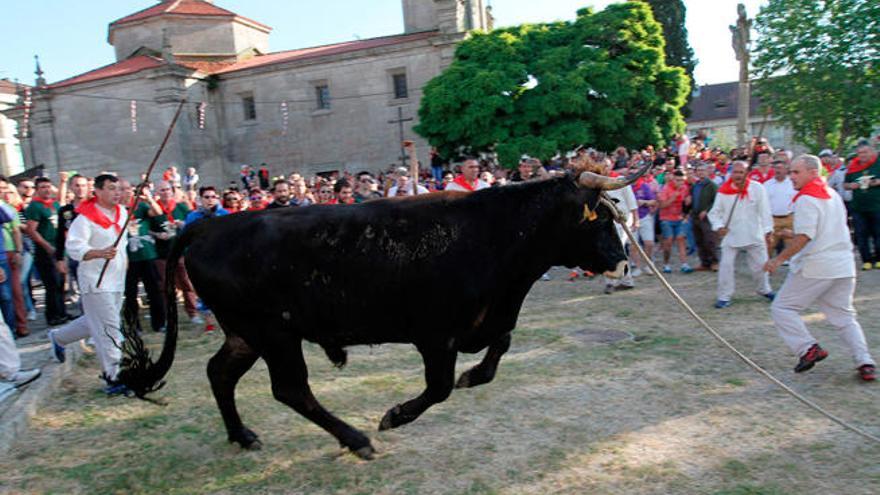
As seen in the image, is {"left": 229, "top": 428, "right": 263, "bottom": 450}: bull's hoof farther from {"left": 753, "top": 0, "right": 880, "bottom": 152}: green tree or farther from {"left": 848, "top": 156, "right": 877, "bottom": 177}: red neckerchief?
{"left": 753, "top": 0, "right": 880, "bottom": 152}: green tree

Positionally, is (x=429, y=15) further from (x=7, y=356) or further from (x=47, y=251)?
(x=7, y=356)

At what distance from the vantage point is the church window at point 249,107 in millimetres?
38125

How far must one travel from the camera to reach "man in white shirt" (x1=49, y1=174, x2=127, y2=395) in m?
5.41

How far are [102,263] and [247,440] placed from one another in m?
2.39

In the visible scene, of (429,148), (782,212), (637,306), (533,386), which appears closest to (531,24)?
(429,148)

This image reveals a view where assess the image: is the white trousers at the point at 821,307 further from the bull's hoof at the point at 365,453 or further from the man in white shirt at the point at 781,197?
the man in white shirt at the point at 781,197

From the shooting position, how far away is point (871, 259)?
393 inches

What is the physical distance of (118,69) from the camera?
120 feet

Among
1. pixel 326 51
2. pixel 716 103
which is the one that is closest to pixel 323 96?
pixel 326 51

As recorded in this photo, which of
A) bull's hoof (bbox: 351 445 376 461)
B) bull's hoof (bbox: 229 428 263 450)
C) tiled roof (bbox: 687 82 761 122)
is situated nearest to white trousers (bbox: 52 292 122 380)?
bull's hoof (bbox: 229 428 263 450)

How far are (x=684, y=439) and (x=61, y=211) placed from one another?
750 cm

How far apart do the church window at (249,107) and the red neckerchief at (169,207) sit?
103 feet

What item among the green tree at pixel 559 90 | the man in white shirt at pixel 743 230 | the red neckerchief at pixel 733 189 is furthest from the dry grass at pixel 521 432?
the green tree at pixel 559 90

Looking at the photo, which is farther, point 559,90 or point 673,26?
point 673,26
